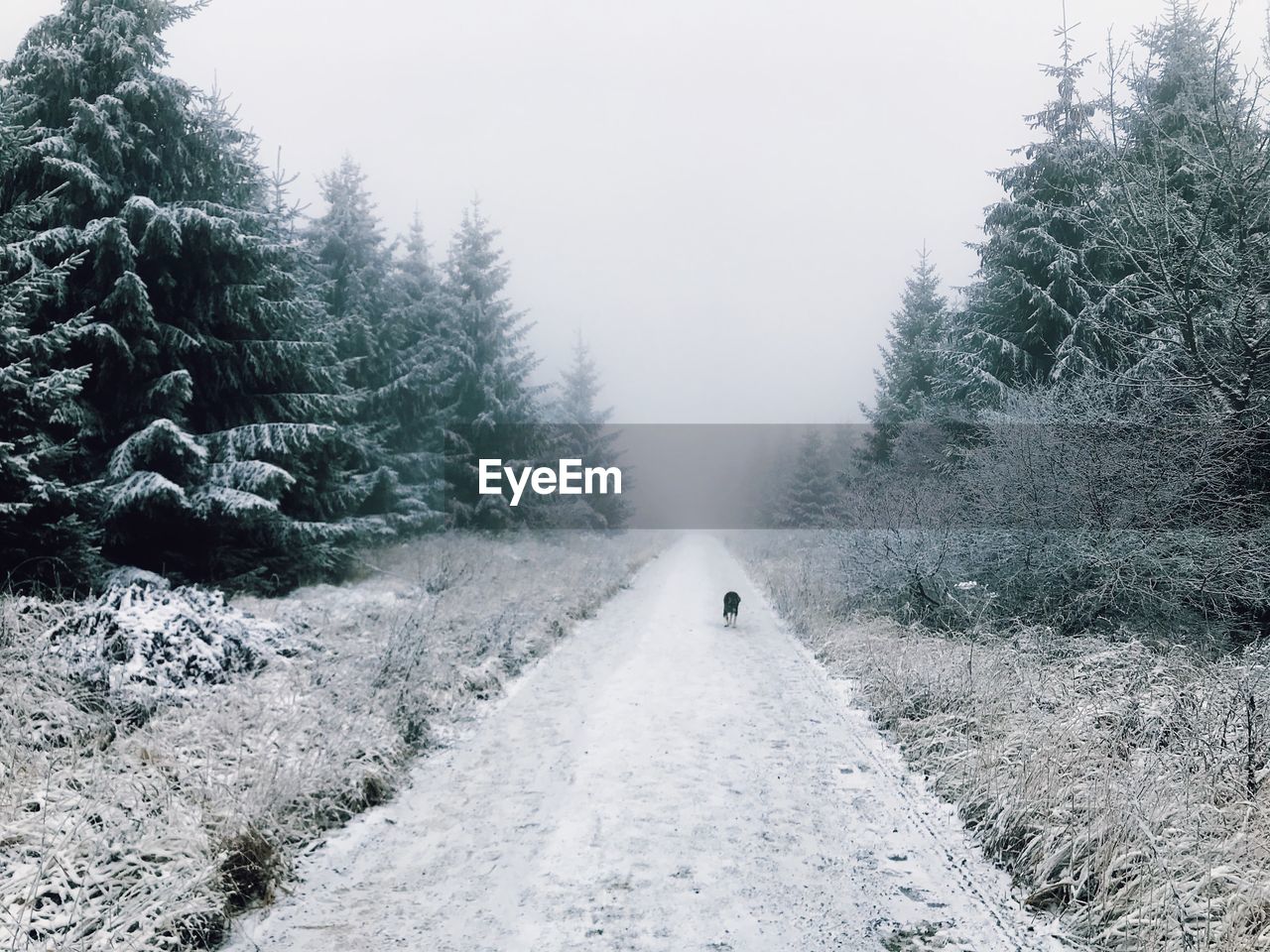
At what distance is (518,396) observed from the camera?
23.1 meters

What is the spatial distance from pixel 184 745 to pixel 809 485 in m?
35.5

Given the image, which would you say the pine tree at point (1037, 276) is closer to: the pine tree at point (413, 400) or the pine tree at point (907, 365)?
the pine tree at point (907, 365)

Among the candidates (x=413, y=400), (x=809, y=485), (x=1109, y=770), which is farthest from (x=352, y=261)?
(x=809, y=485)

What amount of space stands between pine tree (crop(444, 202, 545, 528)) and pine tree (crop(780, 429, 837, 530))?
18.9m

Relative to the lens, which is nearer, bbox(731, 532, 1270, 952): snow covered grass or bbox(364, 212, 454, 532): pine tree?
bbox(731, 532, 1270, 952): snow covered grass

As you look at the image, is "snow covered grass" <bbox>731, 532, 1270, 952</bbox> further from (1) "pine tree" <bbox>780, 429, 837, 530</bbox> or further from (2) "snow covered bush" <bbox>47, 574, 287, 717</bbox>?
(1) "pine tree" <bbox>780, 429, 837, 530</bbox>

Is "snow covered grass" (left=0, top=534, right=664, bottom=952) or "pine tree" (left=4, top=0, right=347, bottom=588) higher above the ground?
"pine tree" (left=4, top=0, right=347, bottom=588)

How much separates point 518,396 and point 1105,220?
18452 mm

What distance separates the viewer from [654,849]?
14.6ft

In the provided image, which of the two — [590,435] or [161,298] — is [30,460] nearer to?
[161,298]

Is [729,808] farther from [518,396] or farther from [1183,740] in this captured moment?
[518,396]

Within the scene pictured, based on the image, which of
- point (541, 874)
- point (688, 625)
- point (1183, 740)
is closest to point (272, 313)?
point (688, 625)

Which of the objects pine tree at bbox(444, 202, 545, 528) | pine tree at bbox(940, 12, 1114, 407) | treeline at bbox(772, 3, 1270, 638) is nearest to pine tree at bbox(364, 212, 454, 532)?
pine tree at bbox(444, 202, 545, 528)

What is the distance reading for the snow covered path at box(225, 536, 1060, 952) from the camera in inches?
141
